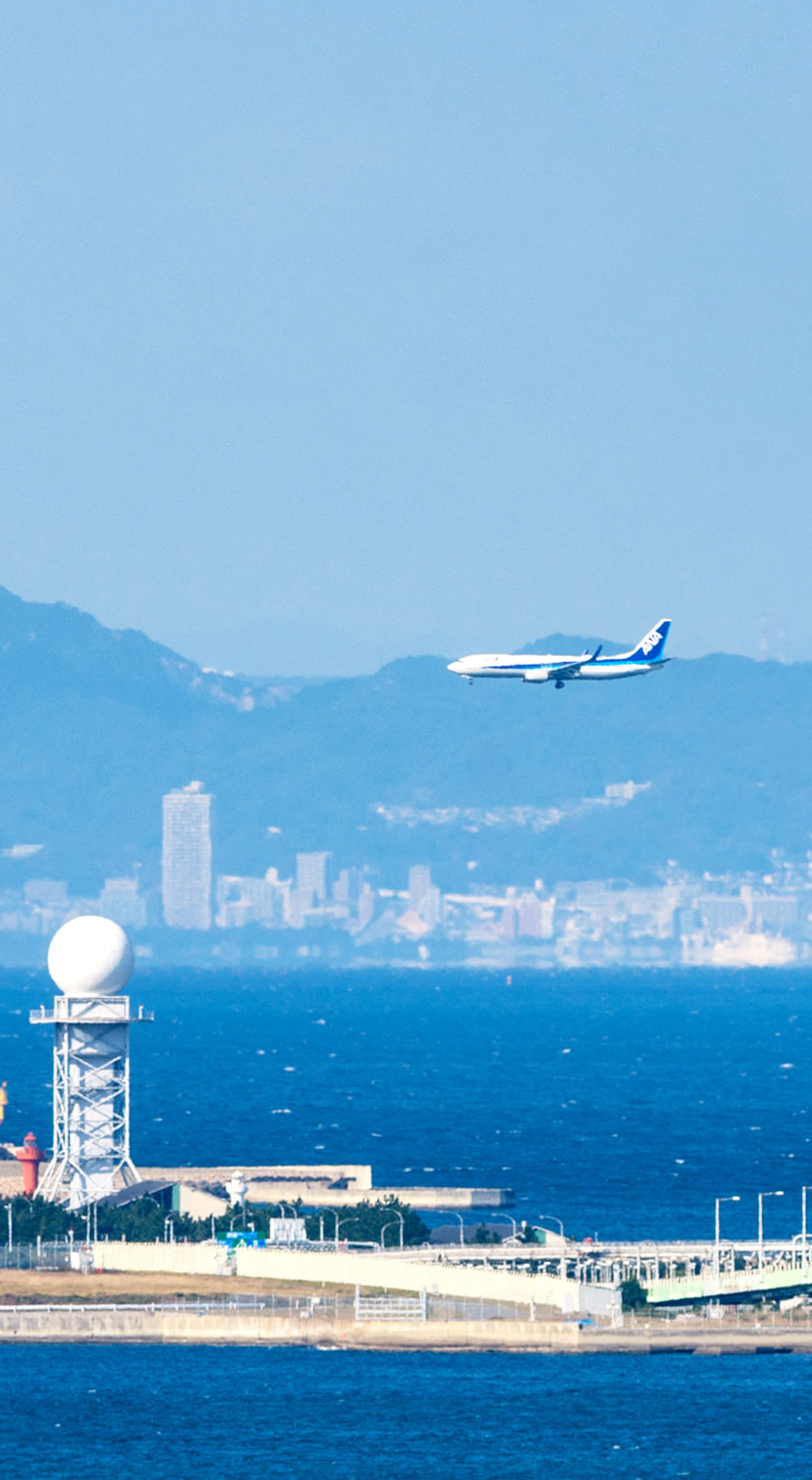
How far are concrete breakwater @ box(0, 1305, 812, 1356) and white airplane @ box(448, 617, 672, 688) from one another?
177ft

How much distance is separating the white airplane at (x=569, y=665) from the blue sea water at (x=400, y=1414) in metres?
57.3

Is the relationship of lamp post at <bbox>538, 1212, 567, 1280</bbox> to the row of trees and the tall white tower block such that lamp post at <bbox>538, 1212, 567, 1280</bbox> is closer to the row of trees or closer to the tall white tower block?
the row of trees

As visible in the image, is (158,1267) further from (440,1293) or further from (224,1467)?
(224,1467)

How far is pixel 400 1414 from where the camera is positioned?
10762cm

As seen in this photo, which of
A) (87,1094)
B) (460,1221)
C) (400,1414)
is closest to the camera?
(400,1414)

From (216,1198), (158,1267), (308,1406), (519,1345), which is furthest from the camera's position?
(216,1198)

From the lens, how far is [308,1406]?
109m

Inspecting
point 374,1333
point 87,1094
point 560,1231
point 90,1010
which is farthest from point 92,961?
point 374,1333

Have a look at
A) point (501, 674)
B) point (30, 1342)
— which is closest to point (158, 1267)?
point (30, 1342)

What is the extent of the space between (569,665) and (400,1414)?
67.8 m

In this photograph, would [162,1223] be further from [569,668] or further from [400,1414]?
[569,668]

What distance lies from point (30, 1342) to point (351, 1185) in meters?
53.5

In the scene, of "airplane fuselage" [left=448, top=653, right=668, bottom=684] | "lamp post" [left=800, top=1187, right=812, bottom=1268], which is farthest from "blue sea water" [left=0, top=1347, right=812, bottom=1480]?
"airplane fuselage" [left=448, top=653, right=668, bottom=684]

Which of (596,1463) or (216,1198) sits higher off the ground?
(216,1198)
